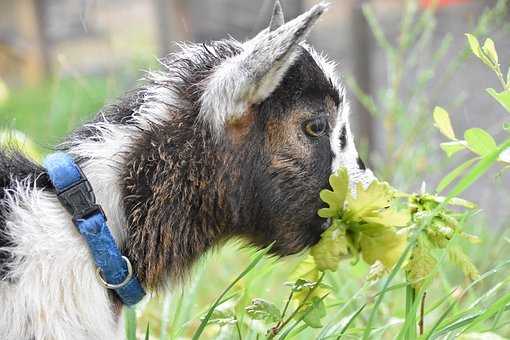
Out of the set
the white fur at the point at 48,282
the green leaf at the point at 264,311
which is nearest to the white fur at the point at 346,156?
the green leaf at the point at 264,311

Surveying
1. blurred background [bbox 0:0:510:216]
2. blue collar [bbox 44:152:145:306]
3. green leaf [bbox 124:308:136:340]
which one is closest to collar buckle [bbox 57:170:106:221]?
blue collar [bbox 44:152:145:306]

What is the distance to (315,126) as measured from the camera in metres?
2.29

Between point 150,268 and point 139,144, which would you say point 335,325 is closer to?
point 150,268

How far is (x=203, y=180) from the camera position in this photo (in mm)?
2203

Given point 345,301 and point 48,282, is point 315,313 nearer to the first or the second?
point 345,301

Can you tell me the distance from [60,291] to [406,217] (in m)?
0.82

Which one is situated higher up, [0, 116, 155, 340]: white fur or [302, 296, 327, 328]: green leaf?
[0, 116, 155, 340]: white fur

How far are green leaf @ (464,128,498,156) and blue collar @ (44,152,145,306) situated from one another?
0.83 metres

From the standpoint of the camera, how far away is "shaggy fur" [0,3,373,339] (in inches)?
80.7

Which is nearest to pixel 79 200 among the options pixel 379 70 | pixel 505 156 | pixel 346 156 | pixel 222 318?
pixel 222 318

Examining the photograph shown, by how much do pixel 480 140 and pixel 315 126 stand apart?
1.55ft

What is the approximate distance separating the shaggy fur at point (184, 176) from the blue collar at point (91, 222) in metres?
0.04

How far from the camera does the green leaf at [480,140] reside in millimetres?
1963

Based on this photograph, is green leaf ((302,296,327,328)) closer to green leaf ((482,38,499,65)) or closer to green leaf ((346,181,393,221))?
green leaf ((346,181,393,221))
